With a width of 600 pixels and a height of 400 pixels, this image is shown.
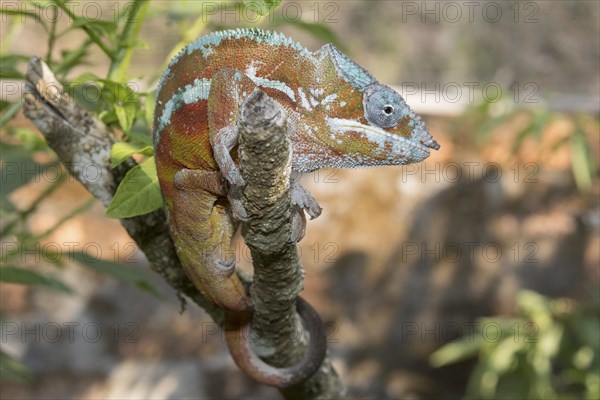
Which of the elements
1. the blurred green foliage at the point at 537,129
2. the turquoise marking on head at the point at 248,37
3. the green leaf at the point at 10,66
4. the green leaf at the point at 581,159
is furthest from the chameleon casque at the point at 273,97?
the green leaf at the point at 581,159

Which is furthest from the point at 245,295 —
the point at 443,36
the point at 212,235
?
the point at 443,36

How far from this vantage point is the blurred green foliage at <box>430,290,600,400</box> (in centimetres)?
347

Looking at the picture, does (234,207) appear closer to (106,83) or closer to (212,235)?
(212,235)

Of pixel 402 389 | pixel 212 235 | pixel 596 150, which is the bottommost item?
pixel 402 389

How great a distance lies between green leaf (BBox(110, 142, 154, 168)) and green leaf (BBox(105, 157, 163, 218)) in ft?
0.08

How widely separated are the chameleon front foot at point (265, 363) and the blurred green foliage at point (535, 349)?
7.38 feet

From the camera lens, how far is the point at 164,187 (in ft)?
4.12

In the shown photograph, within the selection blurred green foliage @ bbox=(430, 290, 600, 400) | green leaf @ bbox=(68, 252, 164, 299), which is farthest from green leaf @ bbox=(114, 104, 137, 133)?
blurred green foliage @ bbox=(430, 290, 600, 400)

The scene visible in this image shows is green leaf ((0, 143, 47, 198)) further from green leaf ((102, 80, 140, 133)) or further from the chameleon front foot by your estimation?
the chameleon front foot

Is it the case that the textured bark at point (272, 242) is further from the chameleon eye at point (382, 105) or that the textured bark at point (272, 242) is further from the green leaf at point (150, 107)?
the green leaf at point (150, 107)

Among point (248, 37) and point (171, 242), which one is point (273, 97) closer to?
point (248, 37)

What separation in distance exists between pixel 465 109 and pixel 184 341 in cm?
182

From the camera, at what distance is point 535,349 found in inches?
139

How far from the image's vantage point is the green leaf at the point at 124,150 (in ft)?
4.04
